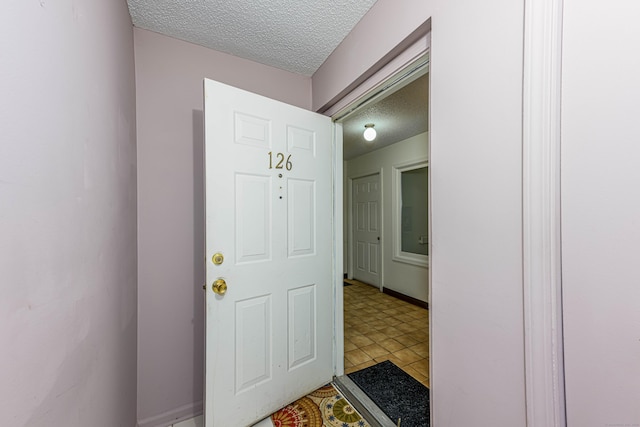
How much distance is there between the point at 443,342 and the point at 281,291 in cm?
89

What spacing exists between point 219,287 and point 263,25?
142 cm

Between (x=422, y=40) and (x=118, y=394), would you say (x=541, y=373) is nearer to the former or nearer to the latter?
(x=422, y=40)

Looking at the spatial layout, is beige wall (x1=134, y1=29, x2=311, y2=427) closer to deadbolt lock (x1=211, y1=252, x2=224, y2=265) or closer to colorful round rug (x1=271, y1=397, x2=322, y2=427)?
deadbolt lock (x1=211, y1=252, x2=224, y2=265)

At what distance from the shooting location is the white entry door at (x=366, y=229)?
4.08 m

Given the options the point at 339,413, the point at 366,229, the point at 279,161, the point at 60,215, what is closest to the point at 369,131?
the point at 279,161

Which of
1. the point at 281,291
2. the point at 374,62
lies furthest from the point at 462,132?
the point at 281,291

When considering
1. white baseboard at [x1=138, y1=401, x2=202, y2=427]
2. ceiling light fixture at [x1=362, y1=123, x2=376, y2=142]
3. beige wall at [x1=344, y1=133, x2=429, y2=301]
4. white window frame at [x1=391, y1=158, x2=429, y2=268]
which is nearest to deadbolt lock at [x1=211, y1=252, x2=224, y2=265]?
white baseboard at [x1=138, y1=401, x2=202, y2=427]

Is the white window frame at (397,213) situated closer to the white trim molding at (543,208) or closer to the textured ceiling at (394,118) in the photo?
the textured ceiling at (394,118)

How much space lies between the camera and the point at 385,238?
3.86 m

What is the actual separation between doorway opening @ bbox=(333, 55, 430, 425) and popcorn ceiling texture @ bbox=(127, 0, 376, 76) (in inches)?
15.8

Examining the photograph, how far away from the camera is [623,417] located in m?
0.56

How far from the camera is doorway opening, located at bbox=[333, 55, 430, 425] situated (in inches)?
72.9

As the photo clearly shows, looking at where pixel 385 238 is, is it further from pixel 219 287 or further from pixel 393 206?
pixel 219 287

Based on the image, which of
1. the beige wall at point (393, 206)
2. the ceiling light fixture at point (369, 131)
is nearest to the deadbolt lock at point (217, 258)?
the ceiling light fixture at point (369, 131)
